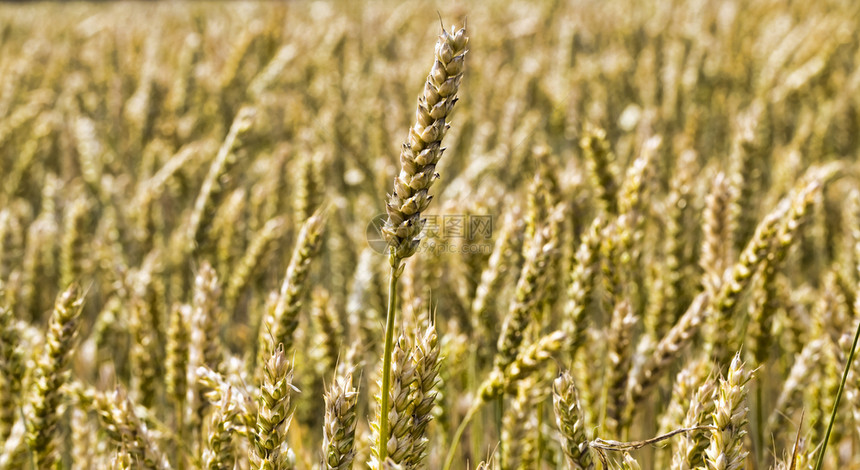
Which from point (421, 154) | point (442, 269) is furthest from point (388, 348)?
point (442, 269)

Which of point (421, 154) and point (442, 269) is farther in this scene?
point (442, 269)

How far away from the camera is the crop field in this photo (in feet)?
3.13

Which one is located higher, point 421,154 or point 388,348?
point 421,154

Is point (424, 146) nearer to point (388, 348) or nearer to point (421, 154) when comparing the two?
point (421, 154)

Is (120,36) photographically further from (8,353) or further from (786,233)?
(786,233)

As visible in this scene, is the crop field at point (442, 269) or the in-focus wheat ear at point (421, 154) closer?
the in-focus wheat ear at point (421, 154)

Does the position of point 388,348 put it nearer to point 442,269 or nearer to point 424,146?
point 424,146

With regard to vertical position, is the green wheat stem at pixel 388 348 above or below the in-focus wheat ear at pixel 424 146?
below

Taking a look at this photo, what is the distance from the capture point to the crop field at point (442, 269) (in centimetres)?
95

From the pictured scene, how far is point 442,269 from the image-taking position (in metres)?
1.89

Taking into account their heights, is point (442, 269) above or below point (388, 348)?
above

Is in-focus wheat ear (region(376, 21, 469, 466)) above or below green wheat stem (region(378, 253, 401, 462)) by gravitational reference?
above

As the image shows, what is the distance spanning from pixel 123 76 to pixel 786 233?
14.2ft

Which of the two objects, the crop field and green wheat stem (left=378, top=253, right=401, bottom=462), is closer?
green wheat stem (left=378, top=253, right=401, bottom=462)
